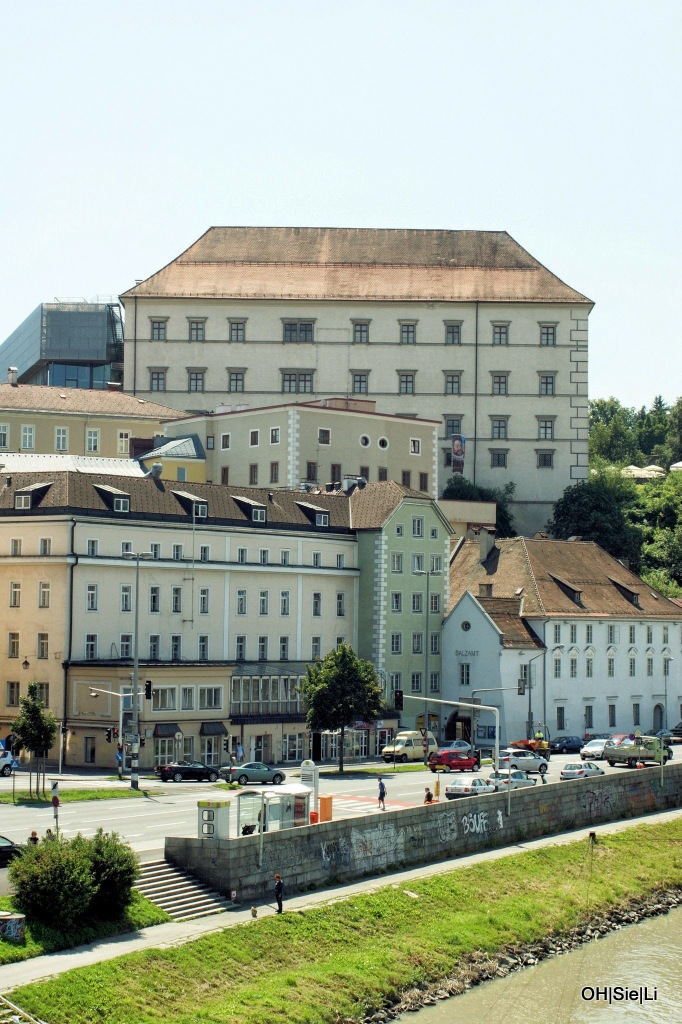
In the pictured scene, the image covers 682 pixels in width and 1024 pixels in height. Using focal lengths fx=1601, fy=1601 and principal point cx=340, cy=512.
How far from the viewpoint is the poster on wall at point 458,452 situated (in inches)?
5049

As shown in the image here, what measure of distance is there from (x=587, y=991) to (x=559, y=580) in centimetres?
5655

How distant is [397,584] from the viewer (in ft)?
313

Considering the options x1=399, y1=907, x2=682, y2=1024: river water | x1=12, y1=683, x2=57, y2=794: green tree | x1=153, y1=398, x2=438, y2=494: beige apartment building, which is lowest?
x1=399, y1=907, x2=682, y2=1024: river water

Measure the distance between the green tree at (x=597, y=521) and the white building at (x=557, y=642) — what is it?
13.1 meters

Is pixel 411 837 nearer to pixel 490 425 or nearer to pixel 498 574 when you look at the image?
pixel 498 574

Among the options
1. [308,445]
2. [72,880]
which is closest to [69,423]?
[308,445]

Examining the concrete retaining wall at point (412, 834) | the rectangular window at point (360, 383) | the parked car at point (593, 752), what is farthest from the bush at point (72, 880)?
the rectangular window at point (360, 383)

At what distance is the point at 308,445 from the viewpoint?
108m

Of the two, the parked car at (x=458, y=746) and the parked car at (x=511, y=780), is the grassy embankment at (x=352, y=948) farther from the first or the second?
the parked car at (x=458, y=746)

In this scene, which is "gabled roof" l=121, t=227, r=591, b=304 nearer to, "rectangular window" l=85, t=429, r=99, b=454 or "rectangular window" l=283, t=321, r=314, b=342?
"rectangular window" l=283, t=321, r=314, b=342

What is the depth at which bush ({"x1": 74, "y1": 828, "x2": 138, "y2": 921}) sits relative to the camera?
4250 centimetres

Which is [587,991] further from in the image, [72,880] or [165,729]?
[165,729]

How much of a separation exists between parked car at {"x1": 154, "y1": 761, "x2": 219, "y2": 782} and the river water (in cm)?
2296

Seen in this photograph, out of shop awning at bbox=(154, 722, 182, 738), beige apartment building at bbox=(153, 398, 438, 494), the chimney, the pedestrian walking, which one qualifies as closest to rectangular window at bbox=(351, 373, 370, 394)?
beige apartment building at bbox=(153, 398, 438, 494)
